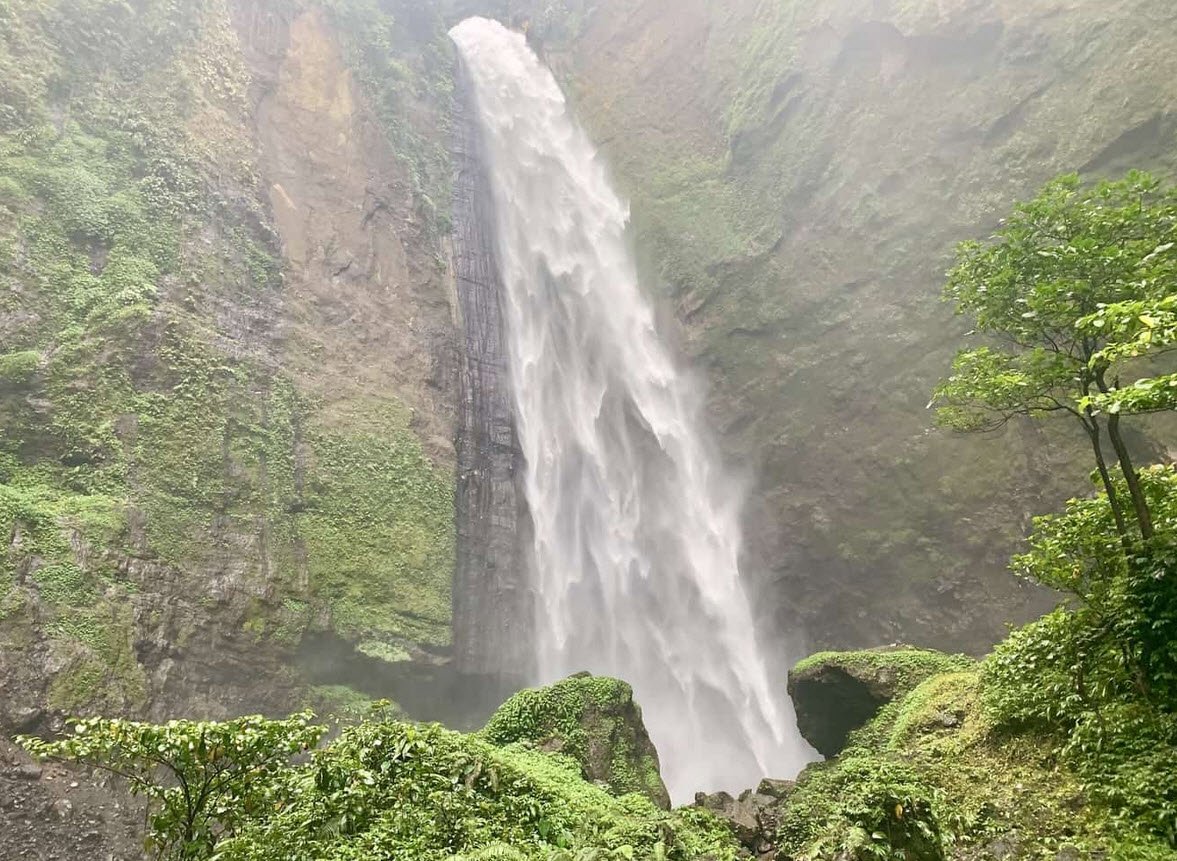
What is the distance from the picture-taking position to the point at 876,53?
824 inches

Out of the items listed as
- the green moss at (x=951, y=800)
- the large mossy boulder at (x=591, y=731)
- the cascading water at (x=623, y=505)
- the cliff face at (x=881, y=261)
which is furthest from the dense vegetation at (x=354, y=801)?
the cliff face at (x=881, y=261)

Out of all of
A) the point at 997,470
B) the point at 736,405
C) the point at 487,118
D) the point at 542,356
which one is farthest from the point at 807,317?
the point at 487,118

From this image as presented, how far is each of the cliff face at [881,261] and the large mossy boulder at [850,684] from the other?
5102 mm

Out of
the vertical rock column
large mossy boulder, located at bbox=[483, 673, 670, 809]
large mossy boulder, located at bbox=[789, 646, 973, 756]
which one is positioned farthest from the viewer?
the vertical rock column

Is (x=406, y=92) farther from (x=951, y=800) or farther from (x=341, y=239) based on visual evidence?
(x=951, y=800)

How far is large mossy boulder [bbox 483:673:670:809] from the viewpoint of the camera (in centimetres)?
970

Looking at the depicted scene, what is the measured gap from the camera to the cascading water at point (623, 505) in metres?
17.4

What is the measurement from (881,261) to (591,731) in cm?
1505

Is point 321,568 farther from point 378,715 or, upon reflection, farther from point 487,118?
point 487,118

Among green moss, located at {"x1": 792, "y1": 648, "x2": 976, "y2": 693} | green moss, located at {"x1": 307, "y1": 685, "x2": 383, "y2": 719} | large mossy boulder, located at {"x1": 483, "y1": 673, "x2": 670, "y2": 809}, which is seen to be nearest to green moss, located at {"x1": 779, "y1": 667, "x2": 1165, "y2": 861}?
green moss, located at {"x1": 792, "y1": 648, "x2": 976, "y2": 693}

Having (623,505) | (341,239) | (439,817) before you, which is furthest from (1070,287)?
(341,239)

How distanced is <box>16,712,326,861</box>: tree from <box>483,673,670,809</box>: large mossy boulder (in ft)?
17.7

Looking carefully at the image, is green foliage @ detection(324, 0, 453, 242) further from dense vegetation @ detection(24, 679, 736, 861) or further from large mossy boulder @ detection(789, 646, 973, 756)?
dense vegetation @ detection(24, 679, 736, 861)

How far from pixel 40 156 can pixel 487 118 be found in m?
18.2
